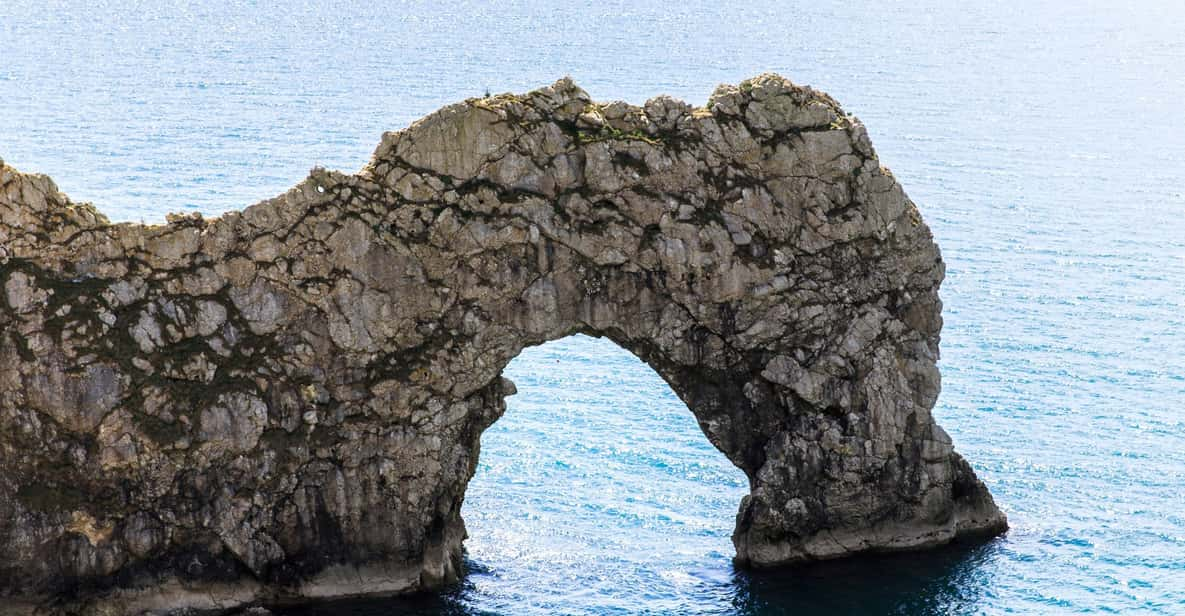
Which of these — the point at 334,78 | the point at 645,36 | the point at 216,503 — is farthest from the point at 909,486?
the point at 645,36

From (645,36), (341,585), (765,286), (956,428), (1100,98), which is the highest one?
(645,36)

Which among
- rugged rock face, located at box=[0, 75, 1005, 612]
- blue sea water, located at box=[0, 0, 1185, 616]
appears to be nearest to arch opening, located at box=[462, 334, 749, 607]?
blue sea water, located at box=[0, 0, 1185, 616]

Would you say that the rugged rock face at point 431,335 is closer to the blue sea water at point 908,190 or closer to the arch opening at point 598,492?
the arch opening at point 598,492

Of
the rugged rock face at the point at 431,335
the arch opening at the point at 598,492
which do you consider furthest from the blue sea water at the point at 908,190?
the rugged rock face at the point at 431,335

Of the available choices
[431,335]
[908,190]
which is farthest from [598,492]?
[908,190]

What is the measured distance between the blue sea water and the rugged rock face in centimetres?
387

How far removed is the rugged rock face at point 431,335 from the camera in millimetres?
55625

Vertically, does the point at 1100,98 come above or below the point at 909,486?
above

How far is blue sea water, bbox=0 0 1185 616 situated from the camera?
60344mm

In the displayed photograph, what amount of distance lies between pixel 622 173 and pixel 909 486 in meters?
16.5

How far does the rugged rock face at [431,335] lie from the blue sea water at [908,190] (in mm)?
3872

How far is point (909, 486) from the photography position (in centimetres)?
6191

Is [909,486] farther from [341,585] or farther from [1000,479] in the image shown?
[341,585]

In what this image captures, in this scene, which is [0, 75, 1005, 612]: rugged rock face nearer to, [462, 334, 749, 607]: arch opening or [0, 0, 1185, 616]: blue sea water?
[462, 334, 749, 607]: arch opening
